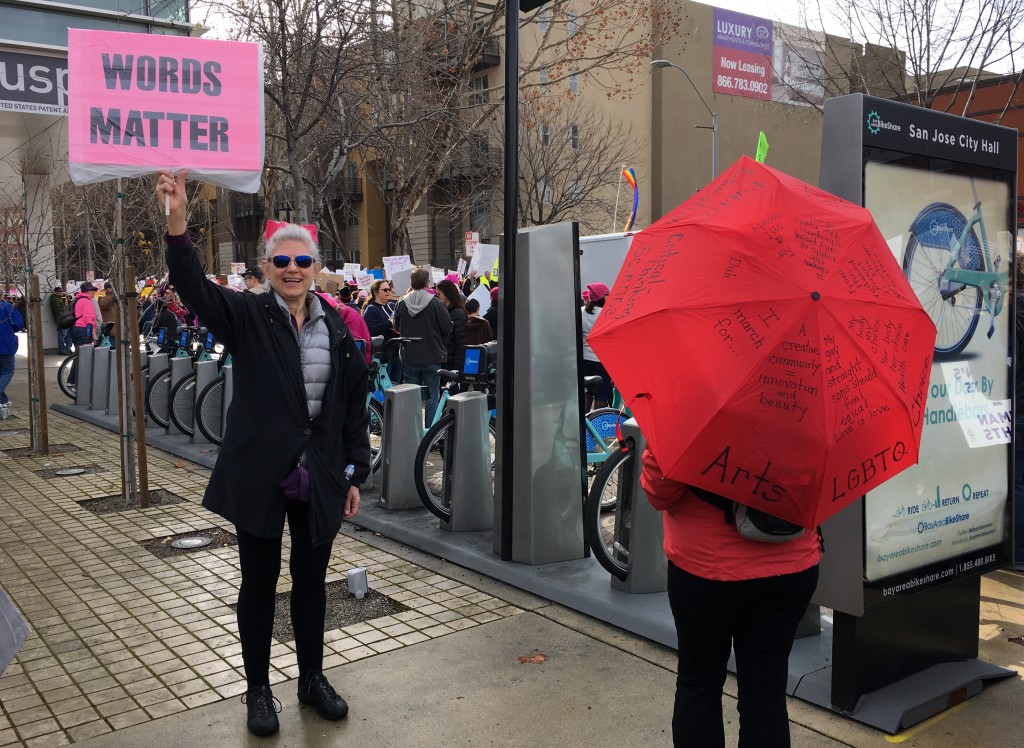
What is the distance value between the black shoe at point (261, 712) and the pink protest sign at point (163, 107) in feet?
8.33

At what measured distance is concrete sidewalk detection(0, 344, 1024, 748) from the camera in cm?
364

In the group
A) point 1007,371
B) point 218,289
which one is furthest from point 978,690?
point 218,289

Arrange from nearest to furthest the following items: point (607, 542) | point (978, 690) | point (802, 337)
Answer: point (802, 337) < point (978, 690) < point (607, 542)

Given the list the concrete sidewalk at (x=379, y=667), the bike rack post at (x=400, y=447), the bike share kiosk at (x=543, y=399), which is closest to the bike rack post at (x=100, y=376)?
the concrete sidewalk at (x=379, y=667)

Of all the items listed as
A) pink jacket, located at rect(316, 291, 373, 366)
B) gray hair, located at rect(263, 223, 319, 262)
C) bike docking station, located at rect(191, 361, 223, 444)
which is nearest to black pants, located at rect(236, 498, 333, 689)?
pink jacket, located at rect(316, 291, 373, 366)

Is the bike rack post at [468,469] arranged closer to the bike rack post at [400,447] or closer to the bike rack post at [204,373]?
the bike rack post at [400,447]

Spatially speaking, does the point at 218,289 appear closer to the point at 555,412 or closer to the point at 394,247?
the point at 555,412

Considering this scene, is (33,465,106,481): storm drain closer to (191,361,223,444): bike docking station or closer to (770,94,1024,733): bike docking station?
(191,361,223,444): bike docking station

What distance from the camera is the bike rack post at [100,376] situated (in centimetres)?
1305

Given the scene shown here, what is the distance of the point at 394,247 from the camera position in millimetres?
26250

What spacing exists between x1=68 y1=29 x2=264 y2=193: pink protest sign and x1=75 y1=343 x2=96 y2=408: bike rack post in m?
9.29

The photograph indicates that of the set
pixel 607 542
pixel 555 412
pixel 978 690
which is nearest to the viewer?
pixel 978 690

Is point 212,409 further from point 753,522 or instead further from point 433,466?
point 753,522

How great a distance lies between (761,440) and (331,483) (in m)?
1.90
